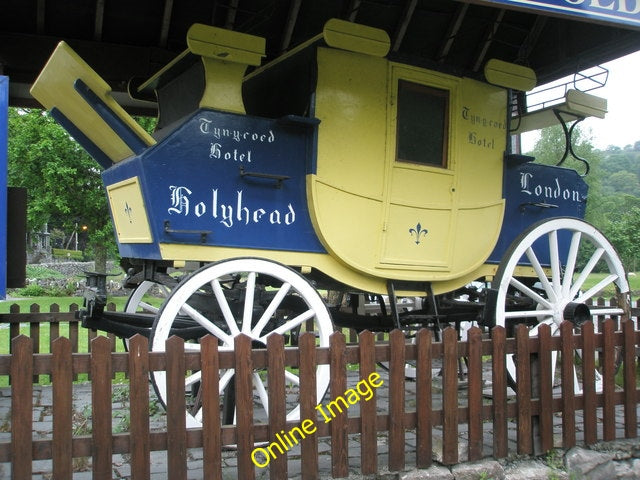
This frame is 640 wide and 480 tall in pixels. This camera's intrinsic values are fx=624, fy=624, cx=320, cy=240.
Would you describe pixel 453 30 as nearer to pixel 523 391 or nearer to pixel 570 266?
pixel 570 266

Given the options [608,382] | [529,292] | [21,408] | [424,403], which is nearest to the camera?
[21,408]

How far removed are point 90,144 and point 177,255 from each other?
1.38 metres

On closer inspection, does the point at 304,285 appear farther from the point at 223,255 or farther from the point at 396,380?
the point at 396,380

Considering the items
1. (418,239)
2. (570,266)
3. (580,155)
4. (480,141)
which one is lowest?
(570,266)

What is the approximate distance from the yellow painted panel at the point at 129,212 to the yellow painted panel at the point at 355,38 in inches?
64.7

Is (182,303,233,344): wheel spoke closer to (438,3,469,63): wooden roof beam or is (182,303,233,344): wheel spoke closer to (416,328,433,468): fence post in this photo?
(416,328,433,468): fence post

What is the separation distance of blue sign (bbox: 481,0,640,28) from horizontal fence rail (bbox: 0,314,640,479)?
198 centimetres

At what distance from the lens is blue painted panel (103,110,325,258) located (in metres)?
3.96

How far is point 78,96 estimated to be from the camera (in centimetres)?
413

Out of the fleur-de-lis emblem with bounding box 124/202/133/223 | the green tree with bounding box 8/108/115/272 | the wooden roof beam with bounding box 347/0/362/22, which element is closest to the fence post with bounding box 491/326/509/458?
the fleur-de-lis emblem with bounding box 124/202/133/223

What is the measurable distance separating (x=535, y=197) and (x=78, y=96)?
3907 millimetres

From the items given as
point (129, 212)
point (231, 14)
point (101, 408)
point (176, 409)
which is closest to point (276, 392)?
point (176, 409)

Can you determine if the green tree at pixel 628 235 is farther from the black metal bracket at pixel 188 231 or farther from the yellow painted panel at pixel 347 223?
the black metal bracket at pixel 188 231

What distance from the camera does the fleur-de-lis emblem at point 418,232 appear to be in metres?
4.81
